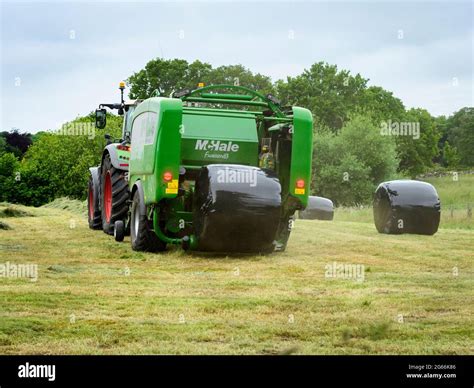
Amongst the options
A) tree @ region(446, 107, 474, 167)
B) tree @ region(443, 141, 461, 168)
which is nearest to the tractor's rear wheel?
tree @ region(446, 107, 474, 167)

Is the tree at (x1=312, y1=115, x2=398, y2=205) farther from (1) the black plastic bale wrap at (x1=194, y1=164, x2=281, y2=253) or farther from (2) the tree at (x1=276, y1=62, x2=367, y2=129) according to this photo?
(1) the black plastic bale wrap at (x1=194, y1=164, x2=281, y2=253)

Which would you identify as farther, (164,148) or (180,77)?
(180,77)

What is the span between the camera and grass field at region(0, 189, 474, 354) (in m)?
6.55

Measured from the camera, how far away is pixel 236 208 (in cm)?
1198

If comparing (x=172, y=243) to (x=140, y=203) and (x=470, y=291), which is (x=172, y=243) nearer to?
(x=140, y=203)

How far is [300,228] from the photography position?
20016 millimetres

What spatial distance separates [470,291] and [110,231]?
341 inches

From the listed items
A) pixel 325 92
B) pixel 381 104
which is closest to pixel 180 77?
pixel 325 92

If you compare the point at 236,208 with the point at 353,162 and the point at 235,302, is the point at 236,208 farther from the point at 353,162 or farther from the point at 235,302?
the point at 353,162

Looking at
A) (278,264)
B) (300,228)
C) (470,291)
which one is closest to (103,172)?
(300,228)

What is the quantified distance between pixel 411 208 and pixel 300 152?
564cm

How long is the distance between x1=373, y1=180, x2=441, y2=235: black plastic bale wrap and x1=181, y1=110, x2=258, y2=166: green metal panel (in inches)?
220

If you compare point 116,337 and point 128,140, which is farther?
point 128,140

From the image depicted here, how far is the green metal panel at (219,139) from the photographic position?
13188mm
